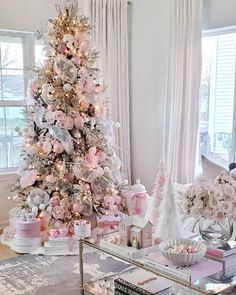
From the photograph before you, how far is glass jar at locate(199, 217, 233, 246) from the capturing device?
2027 mm

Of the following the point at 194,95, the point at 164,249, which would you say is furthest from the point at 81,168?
the point at 164,249

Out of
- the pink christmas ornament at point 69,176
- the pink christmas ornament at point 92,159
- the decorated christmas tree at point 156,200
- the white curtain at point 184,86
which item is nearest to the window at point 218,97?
the white curtain at point 184,86

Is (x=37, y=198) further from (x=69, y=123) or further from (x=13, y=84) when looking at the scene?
(x=13, y=84)

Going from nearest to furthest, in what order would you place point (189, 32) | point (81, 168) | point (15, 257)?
point (15, 257)
point (81, 168)
point (189, 32)

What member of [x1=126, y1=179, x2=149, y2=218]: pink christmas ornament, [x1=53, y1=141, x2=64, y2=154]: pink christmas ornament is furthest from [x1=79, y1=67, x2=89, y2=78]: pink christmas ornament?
[x1=126, y1=179, x2=149, y2=218]: pink christmas ornament

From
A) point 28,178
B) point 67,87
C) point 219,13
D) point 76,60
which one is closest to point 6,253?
point 28,178

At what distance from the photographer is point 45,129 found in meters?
3.58

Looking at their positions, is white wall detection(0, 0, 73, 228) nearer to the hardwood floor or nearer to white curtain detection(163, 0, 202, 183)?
the hardwood floor

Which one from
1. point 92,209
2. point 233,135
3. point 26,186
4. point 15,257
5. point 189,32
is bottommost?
point 15,257

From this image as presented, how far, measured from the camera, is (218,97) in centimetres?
386

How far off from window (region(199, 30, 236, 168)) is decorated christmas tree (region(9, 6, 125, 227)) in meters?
1.14

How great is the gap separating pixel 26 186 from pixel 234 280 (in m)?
2.26

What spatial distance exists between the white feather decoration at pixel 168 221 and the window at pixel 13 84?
2.48 metres

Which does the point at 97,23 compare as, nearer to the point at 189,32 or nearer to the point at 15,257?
the point at 189,32
